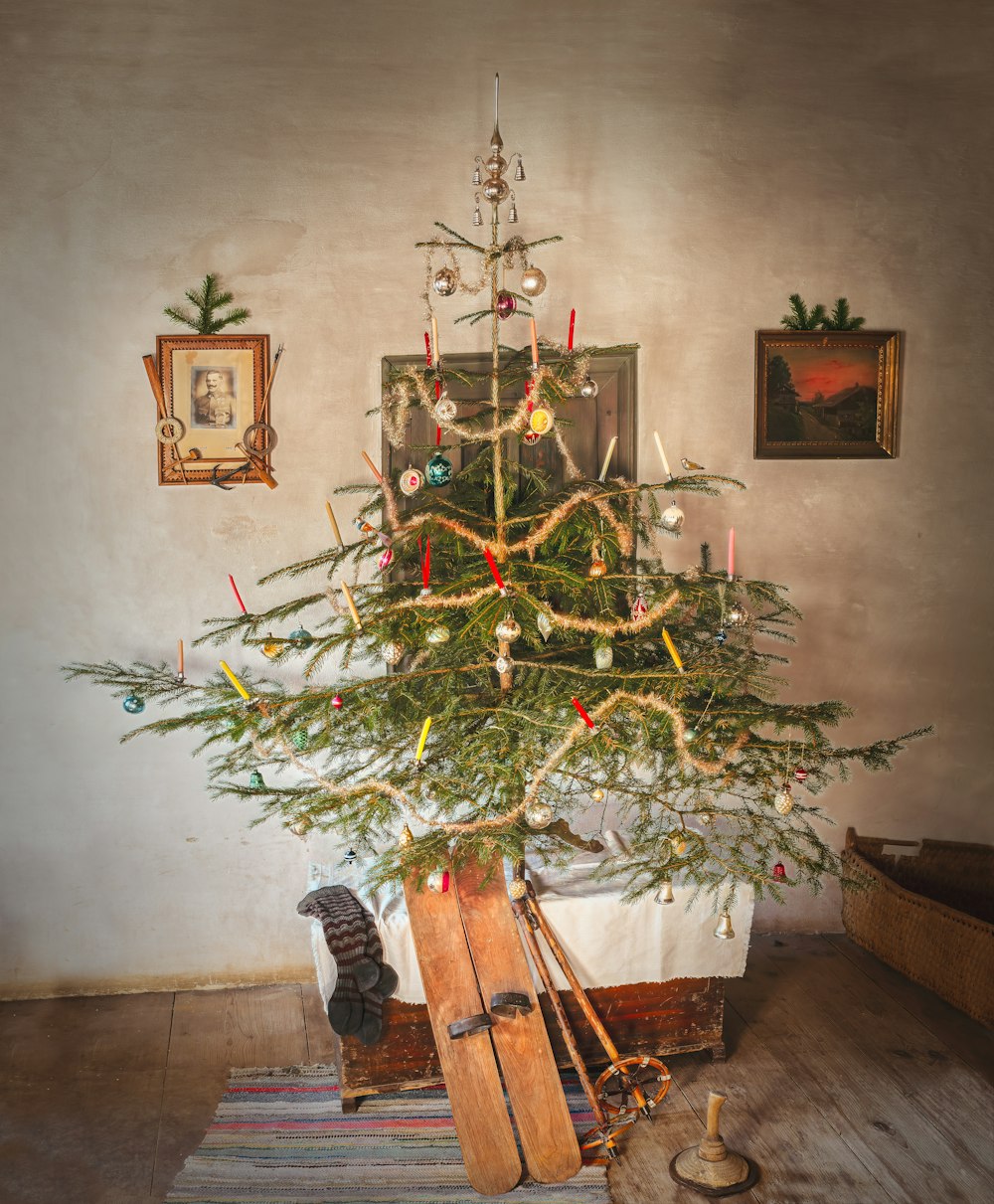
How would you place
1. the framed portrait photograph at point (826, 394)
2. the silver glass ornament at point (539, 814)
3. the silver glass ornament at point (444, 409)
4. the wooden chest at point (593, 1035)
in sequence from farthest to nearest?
the framed portrait photograph at point (826, 394) < the wooden chest at point (593, 1035) < the silver glass ornament at point (444, 409) < the silver glass ornament at point (539, 814)

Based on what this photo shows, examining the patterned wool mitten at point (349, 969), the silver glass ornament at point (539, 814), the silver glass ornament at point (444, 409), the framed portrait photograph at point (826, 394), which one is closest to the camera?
the silver glass ornament at point (539, 814)

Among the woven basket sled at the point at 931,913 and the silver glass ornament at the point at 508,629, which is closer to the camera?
the silver glass ornament at the point at 508,629

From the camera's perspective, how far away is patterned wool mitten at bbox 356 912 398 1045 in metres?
3.27

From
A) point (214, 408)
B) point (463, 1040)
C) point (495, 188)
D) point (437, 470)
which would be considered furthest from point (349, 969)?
point (495, 188)

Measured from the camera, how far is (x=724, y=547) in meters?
4.36

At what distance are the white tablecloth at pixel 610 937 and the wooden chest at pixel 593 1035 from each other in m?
0.09

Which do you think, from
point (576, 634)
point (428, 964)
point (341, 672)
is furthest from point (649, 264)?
point (428, 964)

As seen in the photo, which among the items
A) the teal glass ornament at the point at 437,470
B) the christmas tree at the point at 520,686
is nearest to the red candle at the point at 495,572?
the christmas tree at the point at 520,686

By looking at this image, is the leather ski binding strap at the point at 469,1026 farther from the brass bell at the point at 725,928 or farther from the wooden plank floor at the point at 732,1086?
the brass bell at the point at 725,928

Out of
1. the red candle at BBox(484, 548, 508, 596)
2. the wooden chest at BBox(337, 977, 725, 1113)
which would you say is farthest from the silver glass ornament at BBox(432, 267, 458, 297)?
the wooden chest at BBox(337, 977, 725, 1113)

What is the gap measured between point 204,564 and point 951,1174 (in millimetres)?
3253

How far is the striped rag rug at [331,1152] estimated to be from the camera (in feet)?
9.75

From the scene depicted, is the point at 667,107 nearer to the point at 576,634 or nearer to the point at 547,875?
the point at 576,634

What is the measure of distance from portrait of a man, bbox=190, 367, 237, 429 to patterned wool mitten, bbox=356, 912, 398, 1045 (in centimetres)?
204
